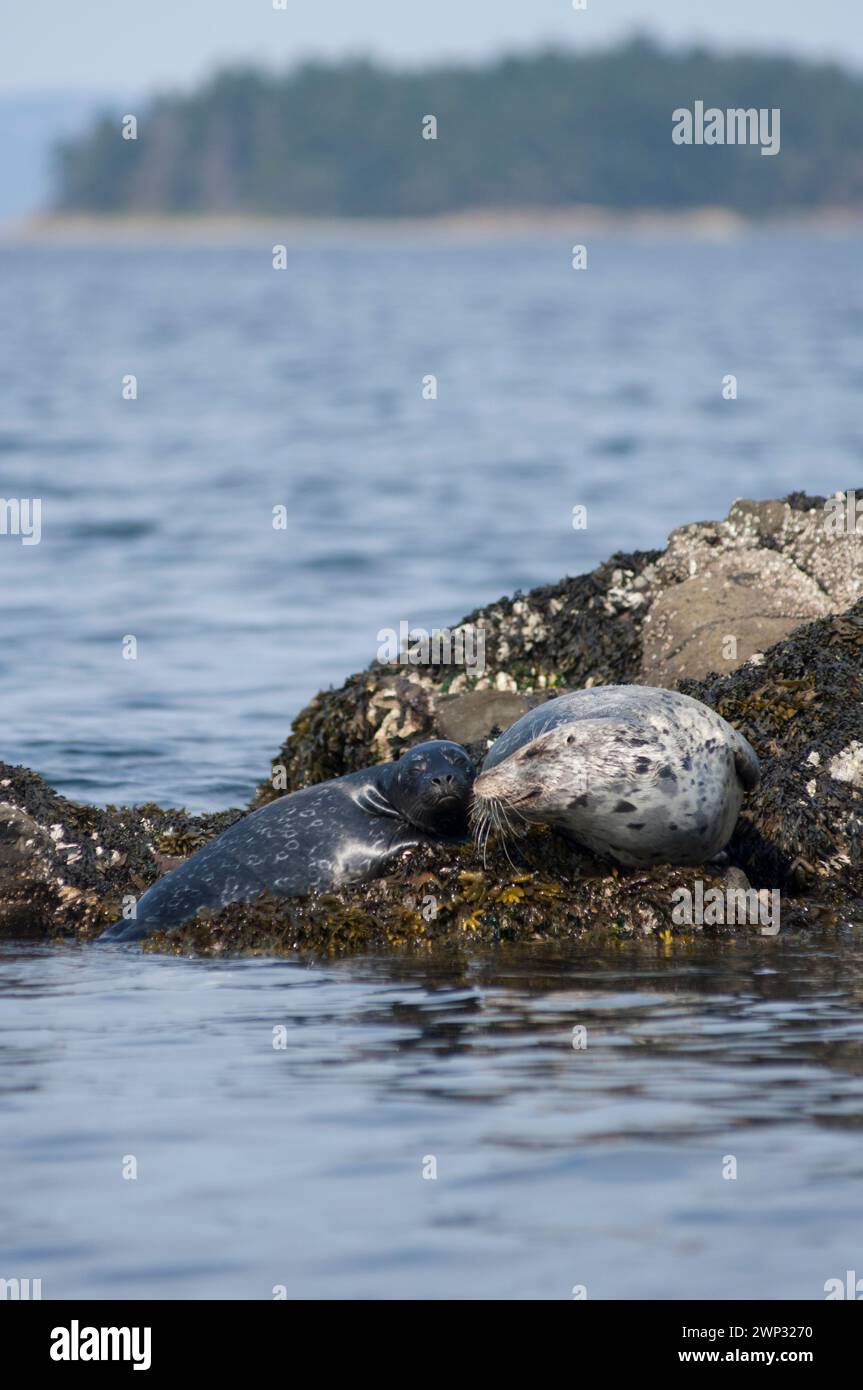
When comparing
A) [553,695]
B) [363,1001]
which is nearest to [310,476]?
[553,695]

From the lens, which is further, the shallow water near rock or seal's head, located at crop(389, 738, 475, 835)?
seal's head, located at crop(389, 738, 475, 835)

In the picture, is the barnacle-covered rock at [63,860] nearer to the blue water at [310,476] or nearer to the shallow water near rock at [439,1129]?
the shallow water near rock at [439,1129]

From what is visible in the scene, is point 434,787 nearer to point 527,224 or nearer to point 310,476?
point 310,476

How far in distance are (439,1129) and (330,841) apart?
3003 millimetres

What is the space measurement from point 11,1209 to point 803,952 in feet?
11.6

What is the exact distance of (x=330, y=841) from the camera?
823cm

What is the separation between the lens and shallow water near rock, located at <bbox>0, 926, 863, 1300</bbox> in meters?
4.47

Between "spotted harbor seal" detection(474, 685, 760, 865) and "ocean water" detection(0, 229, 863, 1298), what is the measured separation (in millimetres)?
494

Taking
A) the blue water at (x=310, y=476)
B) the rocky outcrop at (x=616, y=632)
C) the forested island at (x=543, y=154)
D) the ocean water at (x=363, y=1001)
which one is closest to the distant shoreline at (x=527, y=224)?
the forested island at (x=543, y=154)

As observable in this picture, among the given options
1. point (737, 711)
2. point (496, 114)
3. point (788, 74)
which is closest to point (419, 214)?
point (496, 114)

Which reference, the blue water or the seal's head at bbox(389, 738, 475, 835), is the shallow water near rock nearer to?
the seal's head at bbox(389, 738, 475, 835)

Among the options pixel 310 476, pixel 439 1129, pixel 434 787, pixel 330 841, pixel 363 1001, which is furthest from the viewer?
pixel 310 476

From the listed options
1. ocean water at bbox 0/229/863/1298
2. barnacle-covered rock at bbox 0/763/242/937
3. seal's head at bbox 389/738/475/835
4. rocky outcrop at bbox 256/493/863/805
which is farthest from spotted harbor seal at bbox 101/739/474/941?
rocky outcrop at bbox 256/493/863/805

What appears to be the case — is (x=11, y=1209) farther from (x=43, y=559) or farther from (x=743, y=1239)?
(x=43, y=559)
